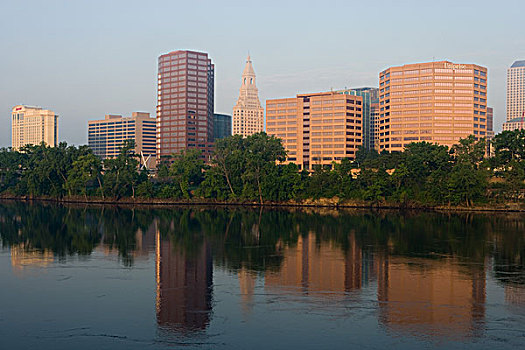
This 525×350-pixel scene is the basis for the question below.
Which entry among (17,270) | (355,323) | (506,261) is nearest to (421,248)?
(506,261)

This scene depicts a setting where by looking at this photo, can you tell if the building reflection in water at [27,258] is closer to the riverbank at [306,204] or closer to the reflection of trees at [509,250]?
the reflection of trees at [509,250]

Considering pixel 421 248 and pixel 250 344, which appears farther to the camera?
pixel 421 248

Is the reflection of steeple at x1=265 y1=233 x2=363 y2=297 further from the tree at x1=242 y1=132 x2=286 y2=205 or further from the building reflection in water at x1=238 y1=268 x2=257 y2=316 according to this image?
the tree at x1=242 y1=132 x2=286 y2=205

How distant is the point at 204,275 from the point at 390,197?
280 feet

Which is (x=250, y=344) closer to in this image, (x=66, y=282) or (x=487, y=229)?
(x=66, y=282)

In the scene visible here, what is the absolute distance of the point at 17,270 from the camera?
42719 mm

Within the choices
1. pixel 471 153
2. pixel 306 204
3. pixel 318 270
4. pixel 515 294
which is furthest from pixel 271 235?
pixel 471 153

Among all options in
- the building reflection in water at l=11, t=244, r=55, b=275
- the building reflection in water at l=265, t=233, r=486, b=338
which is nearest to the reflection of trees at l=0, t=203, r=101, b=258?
the building reflection in water at l=11, t=244, r=55, b=275

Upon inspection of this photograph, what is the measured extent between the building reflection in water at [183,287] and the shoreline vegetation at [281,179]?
72.7 meters

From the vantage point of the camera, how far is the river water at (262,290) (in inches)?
1009

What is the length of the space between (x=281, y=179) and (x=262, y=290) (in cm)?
9163

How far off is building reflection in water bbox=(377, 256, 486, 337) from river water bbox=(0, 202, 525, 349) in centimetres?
10

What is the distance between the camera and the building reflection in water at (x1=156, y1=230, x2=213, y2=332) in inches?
1104

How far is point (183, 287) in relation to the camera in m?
35.7
